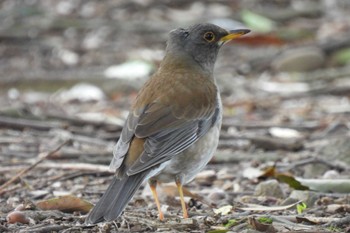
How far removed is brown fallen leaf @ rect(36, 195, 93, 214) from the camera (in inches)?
245

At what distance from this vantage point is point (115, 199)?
5539 mm

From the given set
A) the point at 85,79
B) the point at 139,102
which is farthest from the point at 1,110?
the point at 139,102

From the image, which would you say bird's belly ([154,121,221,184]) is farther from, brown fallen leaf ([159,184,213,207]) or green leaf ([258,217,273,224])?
green leaf ([258,217,273,224])

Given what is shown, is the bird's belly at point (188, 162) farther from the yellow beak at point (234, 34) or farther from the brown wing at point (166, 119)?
the yellow beak at point (234, 34)

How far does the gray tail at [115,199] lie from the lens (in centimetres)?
537

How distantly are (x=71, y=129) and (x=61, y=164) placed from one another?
62.6 inches

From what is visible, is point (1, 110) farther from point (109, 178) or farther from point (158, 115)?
point (158, 115)

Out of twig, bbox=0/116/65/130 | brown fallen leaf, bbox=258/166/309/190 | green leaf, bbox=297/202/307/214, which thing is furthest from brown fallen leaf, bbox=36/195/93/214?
twig, bbox=0/116/65/130

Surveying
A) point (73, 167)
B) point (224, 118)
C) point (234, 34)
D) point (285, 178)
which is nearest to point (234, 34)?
point (234, 34)

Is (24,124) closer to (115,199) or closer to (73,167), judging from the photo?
(73,167)

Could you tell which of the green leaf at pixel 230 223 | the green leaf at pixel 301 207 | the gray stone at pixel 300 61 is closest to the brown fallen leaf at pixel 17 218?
the green leaf at pixel 230 223

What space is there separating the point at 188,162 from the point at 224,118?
4406 mm

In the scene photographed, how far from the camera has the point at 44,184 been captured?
7.55m

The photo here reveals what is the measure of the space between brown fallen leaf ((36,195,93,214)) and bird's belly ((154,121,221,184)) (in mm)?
520
